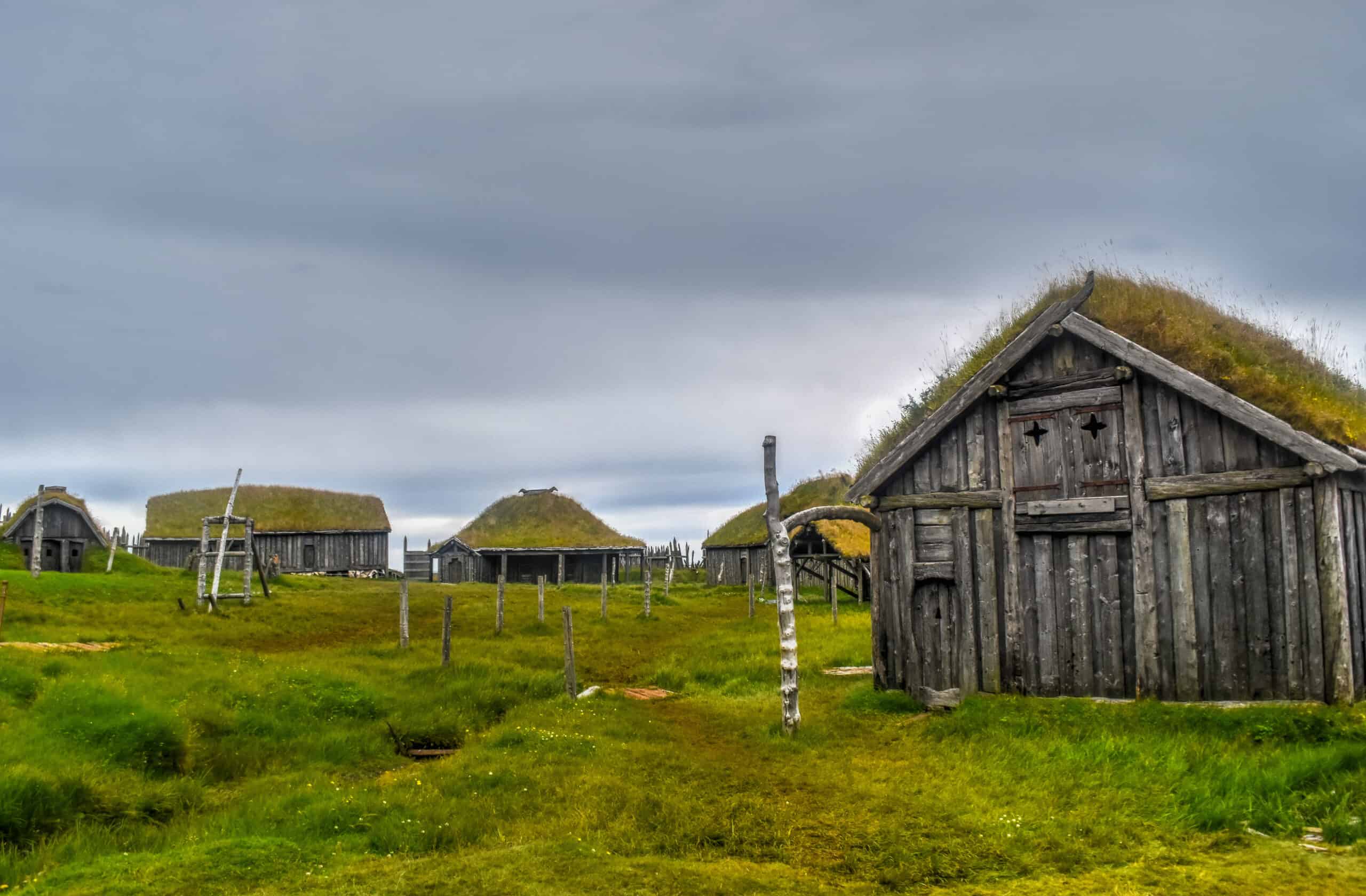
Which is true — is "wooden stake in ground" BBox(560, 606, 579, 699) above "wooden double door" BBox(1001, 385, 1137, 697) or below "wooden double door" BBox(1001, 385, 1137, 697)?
below

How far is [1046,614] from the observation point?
14.8 meters

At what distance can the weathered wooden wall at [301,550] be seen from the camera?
5728cm

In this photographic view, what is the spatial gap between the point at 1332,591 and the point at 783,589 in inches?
298

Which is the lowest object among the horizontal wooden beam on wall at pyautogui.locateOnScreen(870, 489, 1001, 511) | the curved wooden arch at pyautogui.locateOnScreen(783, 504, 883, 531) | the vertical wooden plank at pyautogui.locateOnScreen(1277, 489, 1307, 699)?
the vertical wooden plank at pyautogui.locateOnScreen(1277, 489, 1307, 699)

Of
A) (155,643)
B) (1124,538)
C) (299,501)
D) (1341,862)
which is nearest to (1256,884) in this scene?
(1341,862)

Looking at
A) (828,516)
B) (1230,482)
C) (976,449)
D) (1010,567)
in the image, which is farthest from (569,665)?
(1230,482)

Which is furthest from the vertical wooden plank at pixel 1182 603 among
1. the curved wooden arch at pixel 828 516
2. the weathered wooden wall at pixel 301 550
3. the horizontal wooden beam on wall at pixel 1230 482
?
the weathered wooden wall at pixel 301 550

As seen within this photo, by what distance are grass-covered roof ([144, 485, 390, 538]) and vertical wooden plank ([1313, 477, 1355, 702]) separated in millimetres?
56452

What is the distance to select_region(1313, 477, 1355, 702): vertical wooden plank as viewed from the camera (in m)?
12.0

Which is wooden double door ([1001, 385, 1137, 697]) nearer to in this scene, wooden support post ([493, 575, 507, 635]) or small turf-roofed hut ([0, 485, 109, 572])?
wooden support post ([493, 575, 507, 635])

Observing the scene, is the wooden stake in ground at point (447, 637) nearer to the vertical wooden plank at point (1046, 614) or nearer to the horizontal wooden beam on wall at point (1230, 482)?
the vertical wooden plank at point (1046, 614)

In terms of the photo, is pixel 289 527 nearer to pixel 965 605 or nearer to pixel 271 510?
pixel 271 510

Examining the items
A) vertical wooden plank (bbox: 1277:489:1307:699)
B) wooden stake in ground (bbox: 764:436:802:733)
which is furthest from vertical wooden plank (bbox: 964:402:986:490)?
vertical wooden plank (bbox: 1277:489:1307:699)

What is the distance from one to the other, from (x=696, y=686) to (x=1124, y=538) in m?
9.26
